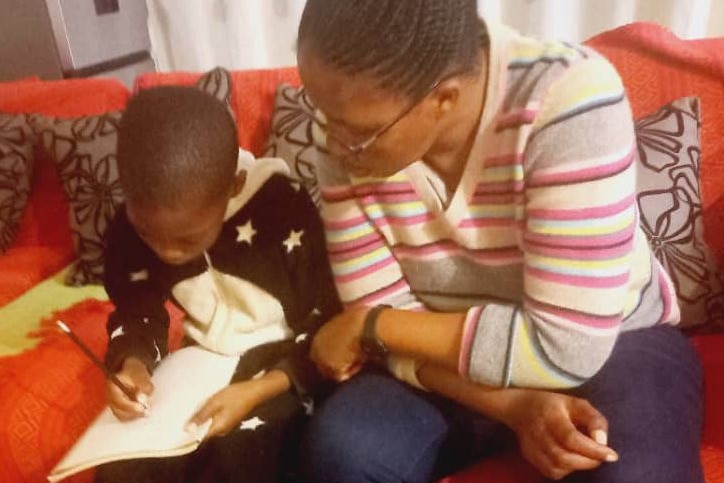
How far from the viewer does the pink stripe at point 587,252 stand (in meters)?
0.90

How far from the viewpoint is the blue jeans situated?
902 millimetres

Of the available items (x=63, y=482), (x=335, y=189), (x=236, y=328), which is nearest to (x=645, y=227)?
(x=335, y=189)

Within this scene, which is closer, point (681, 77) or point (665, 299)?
point (665, 299)

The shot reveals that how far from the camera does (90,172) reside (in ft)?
5.64

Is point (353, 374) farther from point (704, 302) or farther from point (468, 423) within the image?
point (704, 302)

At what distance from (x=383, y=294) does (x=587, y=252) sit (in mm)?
330

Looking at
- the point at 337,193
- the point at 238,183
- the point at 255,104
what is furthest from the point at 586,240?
the point at 255,104

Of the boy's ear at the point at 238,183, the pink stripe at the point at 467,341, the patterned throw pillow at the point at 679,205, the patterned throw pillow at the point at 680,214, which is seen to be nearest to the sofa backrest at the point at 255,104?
the patterned throw pillow at the point at 679,205

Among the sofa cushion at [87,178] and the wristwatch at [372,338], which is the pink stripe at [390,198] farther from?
the sofa cushion at [87,178]

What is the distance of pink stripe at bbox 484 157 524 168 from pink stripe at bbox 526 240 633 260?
0.11 meters

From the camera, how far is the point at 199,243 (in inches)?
43.7

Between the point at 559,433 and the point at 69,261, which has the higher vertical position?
the point at 559,433

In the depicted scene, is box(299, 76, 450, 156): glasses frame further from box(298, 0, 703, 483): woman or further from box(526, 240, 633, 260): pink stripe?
box(526, 240, 633, 260): pink stripe

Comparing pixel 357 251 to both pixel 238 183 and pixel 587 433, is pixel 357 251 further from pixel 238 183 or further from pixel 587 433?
pixel 587 433
